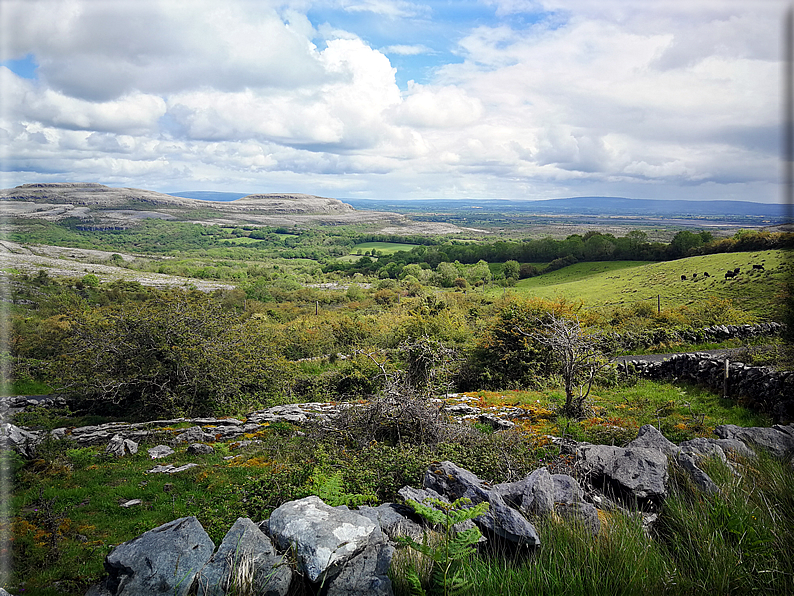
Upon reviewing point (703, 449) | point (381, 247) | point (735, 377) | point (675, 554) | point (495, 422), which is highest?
point (381, 247)

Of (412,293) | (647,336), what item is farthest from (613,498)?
(412,293)

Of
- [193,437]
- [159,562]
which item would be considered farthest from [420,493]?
[193,437]

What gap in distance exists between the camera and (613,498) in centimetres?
543

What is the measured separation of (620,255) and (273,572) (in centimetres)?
8183

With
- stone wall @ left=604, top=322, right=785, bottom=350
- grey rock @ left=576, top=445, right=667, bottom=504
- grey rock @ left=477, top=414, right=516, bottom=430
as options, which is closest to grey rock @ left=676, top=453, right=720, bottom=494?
grey rock @ left=576, top=445, right=667, bottom=504

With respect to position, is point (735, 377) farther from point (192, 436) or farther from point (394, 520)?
point (192, 436)

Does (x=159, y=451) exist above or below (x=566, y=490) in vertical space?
below

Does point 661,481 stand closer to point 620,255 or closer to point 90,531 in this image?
point 90,531

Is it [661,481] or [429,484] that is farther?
[429,484]

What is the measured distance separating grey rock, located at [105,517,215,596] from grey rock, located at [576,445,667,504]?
15.3 feet

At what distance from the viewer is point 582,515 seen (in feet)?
13.8

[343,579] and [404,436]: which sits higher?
[343,579]

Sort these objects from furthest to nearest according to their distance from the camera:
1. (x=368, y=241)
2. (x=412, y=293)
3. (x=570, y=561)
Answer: (x=368, y=241)
(x=412, y=293)
(x=570, y=561)

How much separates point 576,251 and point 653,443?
81104 millimetres
